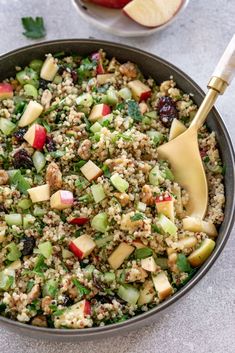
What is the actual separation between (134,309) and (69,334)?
22 cm

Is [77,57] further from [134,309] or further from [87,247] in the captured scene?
[134,309]

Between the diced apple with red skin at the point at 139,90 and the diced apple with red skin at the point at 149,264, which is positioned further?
the diced apple with red skin at the point at 139,90

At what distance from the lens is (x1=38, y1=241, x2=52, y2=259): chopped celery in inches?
74.3

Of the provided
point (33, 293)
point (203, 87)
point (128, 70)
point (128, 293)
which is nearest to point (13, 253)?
point (33, 293)

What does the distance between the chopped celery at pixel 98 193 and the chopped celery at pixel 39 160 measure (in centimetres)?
21

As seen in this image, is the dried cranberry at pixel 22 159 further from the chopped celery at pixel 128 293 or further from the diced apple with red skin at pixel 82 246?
the chopped celery at pixel 128 293

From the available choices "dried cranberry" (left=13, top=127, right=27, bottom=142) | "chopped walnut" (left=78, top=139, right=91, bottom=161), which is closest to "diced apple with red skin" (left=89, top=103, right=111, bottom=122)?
"chopped walnut" (left=78, top=139, right=91, bottom=161)

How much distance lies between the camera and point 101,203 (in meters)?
1.96

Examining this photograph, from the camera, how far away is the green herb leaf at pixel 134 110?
7.08 feet

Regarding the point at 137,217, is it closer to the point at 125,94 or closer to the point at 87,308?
the point at 87,308

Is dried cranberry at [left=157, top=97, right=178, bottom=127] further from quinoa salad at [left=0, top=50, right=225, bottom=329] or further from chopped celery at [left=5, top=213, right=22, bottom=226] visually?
chopped celery at [left=5, top=213, right=22, bottom=226]

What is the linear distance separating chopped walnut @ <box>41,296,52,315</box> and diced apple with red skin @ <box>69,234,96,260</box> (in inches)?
6.7

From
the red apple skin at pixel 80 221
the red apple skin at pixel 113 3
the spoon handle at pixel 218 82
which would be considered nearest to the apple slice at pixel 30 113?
the red apple skin at pixel 80 221

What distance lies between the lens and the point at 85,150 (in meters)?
2.03
